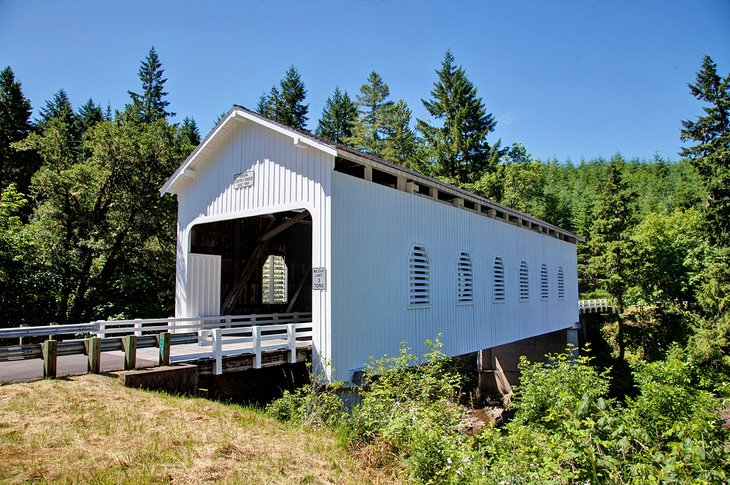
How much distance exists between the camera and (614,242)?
2906cm

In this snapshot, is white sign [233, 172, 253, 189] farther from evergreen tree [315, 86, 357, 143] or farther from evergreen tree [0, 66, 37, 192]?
evergreen tree [315, 86, 357, 143]

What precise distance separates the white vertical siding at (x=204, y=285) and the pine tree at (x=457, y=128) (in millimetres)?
26390

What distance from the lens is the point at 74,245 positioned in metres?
17.4

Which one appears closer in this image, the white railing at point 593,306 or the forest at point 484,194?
the forest at point 484,194

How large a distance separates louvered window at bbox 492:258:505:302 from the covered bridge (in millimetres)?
64

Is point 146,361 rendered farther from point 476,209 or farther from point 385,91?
point 385,91

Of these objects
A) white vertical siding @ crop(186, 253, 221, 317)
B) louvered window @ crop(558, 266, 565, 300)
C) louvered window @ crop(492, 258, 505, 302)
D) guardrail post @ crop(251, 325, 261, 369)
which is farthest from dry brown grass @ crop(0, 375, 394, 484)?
louvered window @ crop(558, 266, 565, 300)

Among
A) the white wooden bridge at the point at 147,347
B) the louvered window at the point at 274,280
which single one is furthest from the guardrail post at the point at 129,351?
the louvered window at the point at 274,280

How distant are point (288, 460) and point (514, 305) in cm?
1263

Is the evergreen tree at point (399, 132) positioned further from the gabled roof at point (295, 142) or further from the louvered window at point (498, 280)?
the gabled roof at point (295, 142)

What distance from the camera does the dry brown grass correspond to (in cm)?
421

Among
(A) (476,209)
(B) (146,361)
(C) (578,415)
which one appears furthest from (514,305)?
(B) (146,361)

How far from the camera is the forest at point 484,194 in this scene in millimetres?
5301

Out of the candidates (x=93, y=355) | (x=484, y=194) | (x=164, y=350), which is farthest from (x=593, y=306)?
(x=93, y=355)
